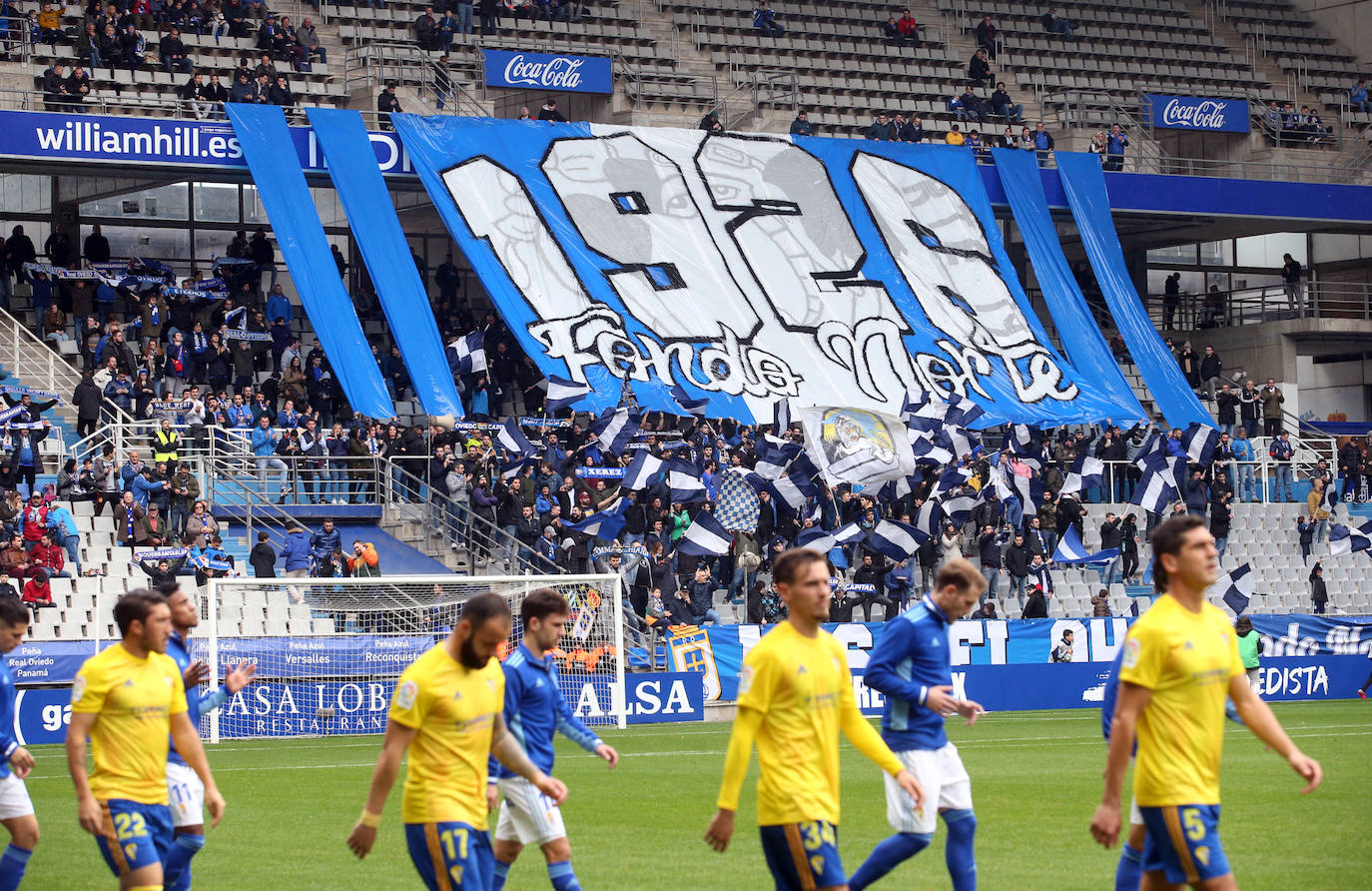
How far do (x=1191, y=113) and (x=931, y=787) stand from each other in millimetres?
43907

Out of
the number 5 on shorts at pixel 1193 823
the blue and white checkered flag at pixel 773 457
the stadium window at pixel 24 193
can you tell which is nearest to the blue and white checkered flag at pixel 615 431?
the blue and white checkered flag at pixel 773 457

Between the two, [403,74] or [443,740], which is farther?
[403,74]

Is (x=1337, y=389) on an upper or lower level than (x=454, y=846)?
upper

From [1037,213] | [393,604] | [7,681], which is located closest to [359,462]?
[393,604]

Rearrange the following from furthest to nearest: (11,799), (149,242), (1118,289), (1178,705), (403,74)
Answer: (1118,289)
(403,74)
(149,242)
(11,799)
(1178,705)

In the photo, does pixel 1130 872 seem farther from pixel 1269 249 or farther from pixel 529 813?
pixel 1269 249

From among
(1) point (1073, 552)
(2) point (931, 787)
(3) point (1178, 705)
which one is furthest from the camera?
(1) point (1073, 552)

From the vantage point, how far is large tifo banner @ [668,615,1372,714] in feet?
92.6

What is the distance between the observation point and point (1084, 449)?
39281 millimetres

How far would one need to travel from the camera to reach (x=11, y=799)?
397 inches

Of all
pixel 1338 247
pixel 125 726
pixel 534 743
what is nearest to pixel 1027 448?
pixel 1338 247

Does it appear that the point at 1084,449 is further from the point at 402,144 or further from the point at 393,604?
the point at 393,604

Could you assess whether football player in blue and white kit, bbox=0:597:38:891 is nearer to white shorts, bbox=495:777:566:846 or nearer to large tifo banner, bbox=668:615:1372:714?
white shorts, bbox=495:777:566:846

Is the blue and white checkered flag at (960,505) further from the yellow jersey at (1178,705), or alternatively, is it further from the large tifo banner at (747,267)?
the yellow jersey at (1178,705)
